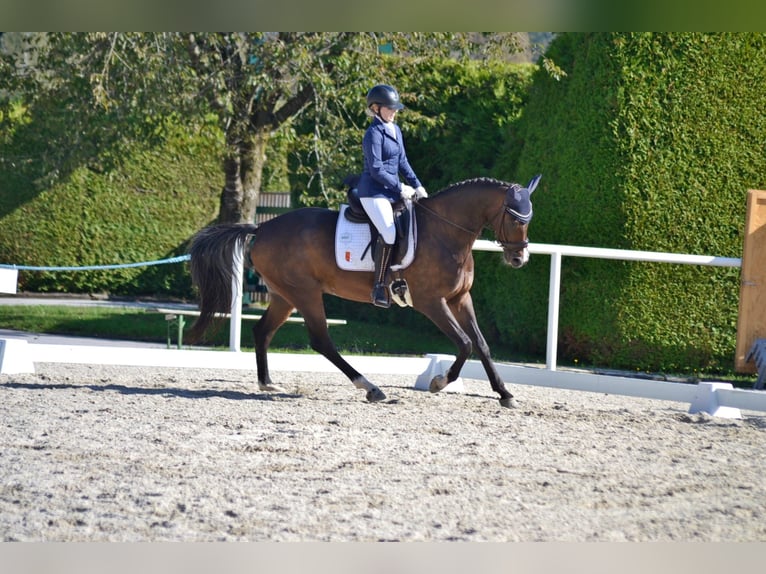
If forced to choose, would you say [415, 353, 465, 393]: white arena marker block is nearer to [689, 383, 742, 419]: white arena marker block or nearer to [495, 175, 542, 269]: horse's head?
[495, 175, 542, 269]: horse's head

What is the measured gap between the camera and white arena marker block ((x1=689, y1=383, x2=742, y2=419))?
7.63 meters

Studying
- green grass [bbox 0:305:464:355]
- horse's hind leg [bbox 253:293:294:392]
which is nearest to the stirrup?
horse's hind leg [bbox 253:293:294:392]

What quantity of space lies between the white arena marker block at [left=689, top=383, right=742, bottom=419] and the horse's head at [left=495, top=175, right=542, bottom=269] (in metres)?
1.83

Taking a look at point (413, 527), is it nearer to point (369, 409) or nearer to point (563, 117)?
point (369, 409)

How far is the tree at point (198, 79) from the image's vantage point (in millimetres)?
11070

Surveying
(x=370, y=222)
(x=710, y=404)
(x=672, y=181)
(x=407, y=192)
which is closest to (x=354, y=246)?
(x=370, y=222)

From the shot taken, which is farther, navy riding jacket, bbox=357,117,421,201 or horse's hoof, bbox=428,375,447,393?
horse's hoof, bbox=428,375,447,393

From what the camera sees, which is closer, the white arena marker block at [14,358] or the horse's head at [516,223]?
the horse's head at [516,223]

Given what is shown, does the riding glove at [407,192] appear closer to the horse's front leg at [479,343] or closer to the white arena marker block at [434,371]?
the horse's front leg at [479,343]

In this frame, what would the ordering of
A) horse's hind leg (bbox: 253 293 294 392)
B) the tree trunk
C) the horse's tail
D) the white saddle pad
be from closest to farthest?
1. the white saddle pad
2. horse's hind leg (bbox: 253 293 294 392)
3. the horse's tail
4. the tree trunk

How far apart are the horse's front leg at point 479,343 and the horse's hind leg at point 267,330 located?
56.3 inches

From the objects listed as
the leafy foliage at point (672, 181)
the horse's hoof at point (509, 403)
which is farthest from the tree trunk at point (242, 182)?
the horse's hoof at point (509, 403)

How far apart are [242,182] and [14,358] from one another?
582cm
